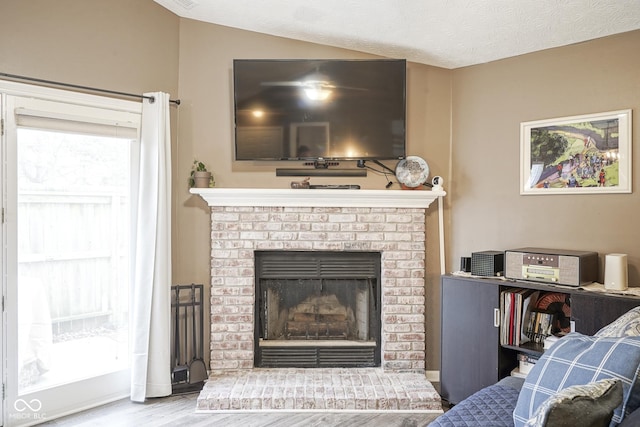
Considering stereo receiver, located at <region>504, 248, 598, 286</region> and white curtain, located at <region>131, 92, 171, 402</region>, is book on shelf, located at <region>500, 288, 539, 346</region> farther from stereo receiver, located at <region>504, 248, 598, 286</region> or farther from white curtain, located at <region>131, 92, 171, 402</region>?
white curtain, located at <region>131, 92, 171, 402</region>

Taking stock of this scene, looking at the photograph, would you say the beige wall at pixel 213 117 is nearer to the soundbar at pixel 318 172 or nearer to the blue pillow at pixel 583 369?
the soundbar at pixel 318 172

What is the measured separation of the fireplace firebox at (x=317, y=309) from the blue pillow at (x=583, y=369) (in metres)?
1.81

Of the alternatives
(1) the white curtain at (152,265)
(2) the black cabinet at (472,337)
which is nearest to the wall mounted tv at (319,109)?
(1) the white curtain at (152,265)

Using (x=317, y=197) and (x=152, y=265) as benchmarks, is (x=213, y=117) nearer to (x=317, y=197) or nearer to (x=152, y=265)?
(x=317, y=197)

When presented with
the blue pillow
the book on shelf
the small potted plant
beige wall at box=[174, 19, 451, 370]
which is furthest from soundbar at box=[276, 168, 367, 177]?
the blue pillow

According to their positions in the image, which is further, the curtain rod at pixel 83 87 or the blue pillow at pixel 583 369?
the curtain rod at pixel 83 87

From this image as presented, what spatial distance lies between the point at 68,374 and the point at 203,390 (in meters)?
0.86

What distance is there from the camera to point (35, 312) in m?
2.76

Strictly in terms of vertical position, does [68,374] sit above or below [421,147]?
below

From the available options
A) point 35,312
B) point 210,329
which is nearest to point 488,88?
point 210,329

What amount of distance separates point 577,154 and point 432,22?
1.23m

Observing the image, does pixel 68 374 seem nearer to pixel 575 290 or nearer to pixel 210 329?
pixel 210 329

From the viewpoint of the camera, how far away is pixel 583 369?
59.2 inches

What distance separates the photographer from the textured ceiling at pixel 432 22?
2.48 meters
